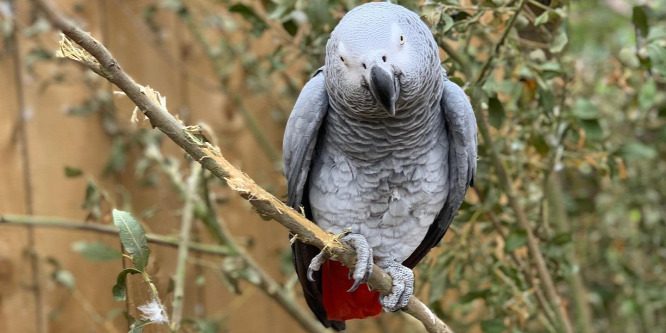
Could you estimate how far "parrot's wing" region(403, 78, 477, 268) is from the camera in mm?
796

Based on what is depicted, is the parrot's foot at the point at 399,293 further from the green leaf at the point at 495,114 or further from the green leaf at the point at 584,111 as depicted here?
the green leaf at the point at 584,111

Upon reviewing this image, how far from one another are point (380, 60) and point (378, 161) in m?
0.22

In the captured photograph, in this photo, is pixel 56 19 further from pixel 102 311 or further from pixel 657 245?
pixel 657 245

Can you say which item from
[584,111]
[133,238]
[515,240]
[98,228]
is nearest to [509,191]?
[515,240]

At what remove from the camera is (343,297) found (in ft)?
3.12

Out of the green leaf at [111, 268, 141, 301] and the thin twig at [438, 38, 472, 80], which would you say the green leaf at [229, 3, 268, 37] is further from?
the green leaf at [111, 268, 141, 301]

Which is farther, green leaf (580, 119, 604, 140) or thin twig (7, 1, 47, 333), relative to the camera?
thin twig (7, 1, 47, 333)

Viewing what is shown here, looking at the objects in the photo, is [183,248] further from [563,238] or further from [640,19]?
[640,19]

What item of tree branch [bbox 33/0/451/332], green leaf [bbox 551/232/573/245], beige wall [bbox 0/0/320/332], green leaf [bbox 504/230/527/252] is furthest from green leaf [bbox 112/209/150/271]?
green leaf [bbox 551/232/573/245]

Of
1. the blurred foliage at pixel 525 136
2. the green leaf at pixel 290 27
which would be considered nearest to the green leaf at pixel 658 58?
the blurred foliage at pixel 525 136

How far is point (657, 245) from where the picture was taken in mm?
1696

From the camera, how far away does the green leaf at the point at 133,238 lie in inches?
27.1

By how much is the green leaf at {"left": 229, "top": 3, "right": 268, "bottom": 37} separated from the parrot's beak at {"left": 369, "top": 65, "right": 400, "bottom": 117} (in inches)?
21.6

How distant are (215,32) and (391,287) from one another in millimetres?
1163
